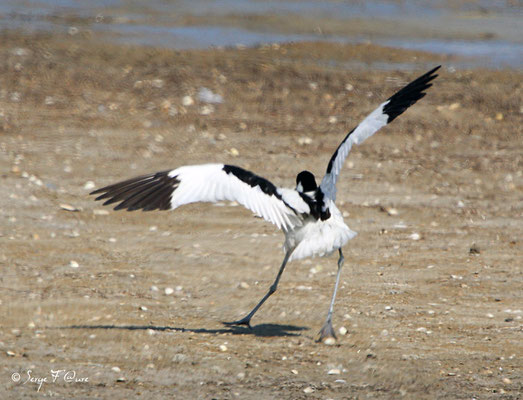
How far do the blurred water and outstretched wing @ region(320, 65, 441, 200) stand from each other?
7.14 metres

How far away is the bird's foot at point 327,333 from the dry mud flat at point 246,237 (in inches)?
3.3

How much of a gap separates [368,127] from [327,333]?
1.62 m

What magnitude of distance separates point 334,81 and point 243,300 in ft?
22.0

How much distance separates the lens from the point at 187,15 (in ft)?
59.0

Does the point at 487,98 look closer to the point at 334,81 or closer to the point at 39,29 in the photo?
the point at 334,81

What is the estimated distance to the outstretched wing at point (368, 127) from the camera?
6.17 m

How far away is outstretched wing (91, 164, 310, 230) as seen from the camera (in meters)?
5.76

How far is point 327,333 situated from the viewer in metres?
5.84

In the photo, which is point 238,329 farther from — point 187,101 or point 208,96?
point 208,96

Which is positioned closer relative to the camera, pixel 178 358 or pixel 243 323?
pixel 178 358

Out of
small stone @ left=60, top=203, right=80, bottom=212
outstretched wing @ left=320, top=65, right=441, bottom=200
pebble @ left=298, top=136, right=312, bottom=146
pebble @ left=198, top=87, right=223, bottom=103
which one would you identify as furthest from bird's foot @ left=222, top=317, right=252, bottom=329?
pebble @ left=198, top=87, right=223, bottom=103

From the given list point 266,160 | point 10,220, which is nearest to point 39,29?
point 266,160

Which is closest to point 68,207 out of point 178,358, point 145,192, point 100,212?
point 100,212

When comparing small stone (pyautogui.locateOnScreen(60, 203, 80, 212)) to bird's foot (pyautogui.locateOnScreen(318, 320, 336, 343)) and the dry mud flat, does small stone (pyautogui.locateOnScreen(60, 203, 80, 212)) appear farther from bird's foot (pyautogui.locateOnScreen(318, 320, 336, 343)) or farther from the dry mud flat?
bird's foot (pyautogui.locateOnScreen(318, 320, 336, 343))
